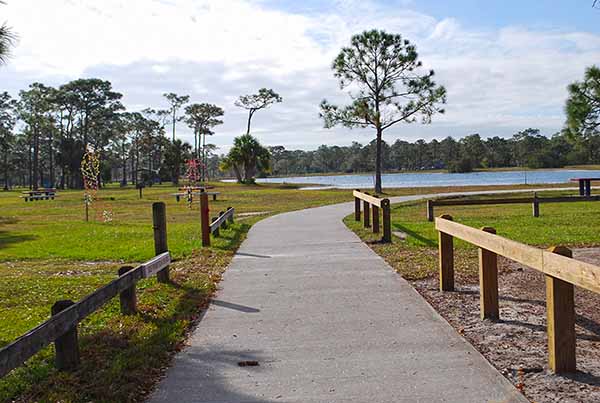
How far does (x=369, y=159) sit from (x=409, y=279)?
12946 cm

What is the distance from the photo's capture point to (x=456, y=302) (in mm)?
7078

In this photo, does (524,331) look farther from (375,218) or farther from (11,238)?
(11,238)

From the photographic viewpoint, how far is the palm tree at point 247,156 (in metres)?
72.1

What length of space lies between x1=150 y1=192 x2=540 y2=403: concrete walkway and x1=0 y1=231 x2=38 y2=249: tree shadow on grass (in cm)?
969

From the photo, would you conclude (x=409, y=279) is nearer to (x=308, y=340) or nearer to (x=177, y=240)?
(x=308, y=340)

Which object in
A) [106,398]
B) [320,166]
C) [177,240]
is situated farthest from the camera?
[320,166]

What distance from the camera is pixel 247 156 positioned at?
72250 millimetres

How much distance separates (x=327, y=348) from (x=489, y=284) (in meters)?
1.93

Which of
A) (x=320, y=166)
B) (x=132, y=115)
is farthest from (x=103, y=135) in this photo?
(x=320, y=166)

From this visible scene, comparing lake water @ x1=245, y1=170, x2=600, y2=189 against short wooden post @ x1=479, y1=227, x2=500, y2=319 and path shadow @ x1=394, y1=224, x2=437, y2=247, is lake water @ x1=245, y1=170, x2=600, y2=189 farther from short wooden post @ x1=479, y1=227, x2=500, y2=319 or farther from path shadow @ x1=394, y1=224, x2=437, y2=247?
short wooden post @ x1=479, y1=227, x2=500, y2=319

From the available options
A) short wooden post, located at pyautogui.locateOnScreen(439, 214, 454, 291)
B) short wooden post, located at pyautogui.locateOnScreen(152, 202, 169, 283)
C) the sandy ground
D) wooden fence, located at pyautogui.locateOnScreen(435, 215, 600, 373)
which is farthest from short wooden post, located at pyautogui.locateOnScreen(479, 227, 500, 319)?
short wooden post, located at pyautogui.locateOnScreen(152, 202, 169, 283)

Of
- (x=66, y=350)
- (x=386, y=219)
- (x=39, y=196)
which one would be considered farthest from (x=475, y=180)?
(x=66, y=350)

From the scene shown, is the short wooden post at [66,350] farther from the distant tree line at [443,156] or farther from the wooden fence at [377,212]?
the distant tree line at [443,156]

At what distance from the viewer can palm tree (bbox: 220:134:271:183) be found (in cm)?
7212
